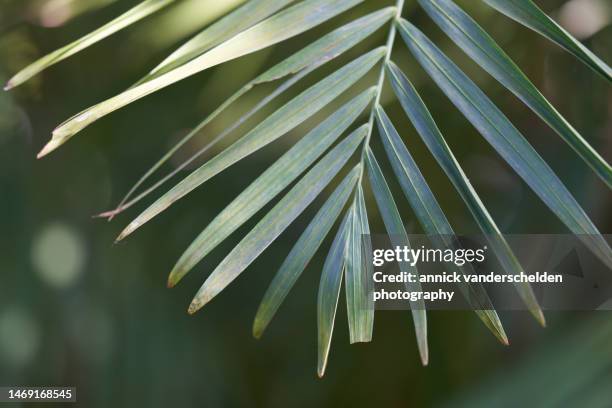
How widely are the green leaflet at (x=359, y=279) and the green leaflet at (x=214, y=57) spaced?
0.11 m

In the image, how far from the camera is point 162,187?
857 millimetres

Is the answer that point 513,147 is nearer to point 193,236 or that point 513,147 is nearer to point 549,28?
point 549,28

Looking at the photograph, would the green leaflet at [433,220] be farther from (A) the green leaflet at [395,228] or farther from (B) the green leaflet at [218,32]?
(B) the green leaflet at [218,32]

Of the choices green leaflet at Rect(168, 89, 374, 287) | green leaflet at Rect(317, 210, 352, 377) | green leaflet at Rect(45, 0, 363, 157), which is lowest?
green leaflet at Rect(317, 210, 352, 377)

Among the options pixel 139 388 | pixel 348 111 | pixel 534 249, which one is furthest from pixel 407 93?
pixel 139 388

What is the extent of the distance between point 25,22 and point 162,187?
0.90ft

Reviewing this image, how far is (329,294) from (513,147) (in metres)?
0.14

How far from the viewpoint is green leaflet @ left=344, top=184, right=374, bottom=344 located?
1.26ft

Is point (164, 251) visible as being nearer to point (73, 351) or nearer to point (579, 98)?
point (73, 351)

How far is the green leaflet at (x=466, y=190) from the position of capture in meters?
0.33

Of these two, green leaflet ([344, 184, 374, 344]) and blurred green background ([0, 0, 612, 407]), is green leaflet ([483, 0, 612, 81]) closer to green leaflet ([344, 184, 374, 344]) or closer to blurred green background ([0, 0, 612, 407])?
green leaflet ([344, 184, 374, 344])

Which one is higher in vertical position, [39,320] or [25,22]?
[25,22]

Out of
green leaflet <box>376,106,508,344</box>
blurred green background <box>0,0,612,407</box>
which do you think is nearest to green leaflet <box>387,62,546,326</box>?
green leaflet <box>376,106,508,344</box>

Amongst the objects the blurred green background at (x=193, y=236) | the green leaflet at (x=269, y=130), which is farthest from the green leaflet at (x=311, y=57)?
the blurred green background at (x=193, y=236)
